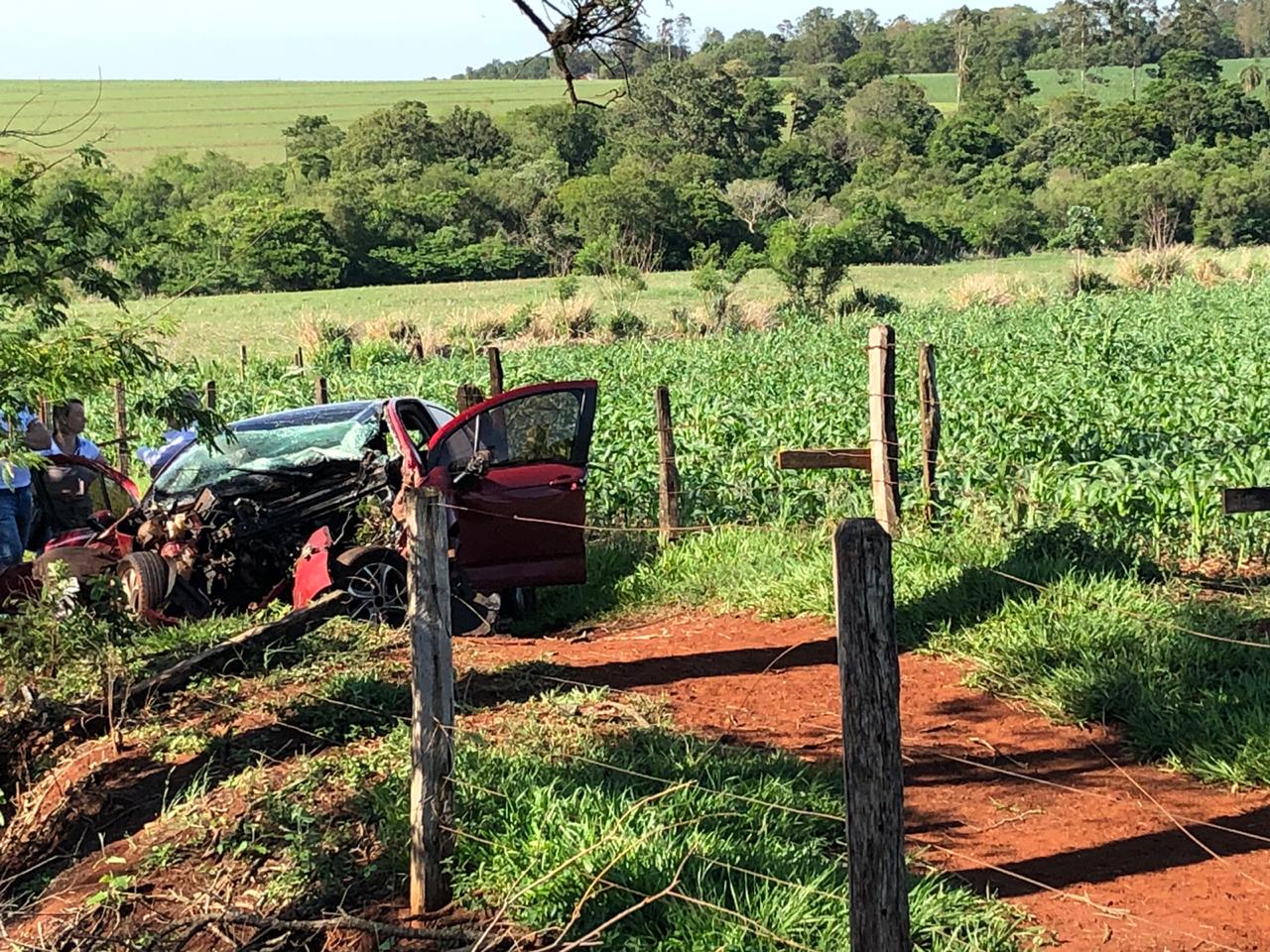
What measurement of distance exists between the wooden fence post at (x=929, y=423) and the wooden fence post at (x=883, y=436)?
44cm

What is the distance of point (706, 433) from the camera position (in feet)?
39.9

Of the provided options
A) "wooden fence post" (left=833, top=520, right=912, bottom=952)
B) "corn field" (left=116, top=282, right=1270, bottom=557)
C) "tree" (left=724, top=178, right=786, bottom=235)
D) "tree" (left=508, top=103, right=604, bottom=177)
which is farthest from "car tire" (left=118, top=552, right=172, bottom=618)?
"tree" (left=508, top=103, right=604, bottom=177)

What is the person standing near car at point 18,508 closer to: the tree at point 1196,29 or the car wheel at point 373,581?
→ the car wheel at point 373,581

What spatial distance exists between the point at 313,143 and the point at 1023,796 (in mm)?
89261

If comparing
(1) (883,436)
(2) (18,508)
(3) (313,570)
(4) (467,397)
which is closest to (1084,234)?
(4) (467,397)

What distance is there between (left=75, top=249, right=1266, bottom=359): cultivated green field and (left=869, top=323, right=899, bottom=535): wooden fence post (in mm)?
20963

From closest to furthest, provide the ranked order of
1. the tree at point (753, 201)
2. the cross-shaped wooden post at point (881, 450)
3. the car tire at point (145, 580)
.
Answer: the car tire at point (145, 580) → the cross-shaped wooden post at point (881, 450) → the tree at point (753, 201)

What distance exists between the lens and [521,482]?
8.60 meters

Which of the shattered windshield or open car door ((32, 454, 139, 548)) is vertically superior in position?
the shattered windshield

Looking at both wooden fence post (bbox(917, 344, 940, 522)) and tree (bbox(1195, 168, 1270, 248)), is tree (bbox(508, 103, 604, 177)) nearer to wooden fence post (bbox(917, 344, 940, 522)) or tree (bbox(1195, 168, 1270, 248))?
tree (bbox(1195, 168, 1270, 248))

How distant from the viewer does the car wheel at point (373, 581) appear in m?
8.12

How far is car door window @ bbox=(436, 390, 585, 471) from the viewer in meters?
8.55

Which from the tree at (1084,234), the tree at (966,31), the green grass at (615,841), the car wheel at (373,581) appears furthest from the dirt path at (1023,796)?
the tree at (966,31)

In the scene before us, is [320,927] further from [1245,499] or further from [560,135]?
[560,135]
